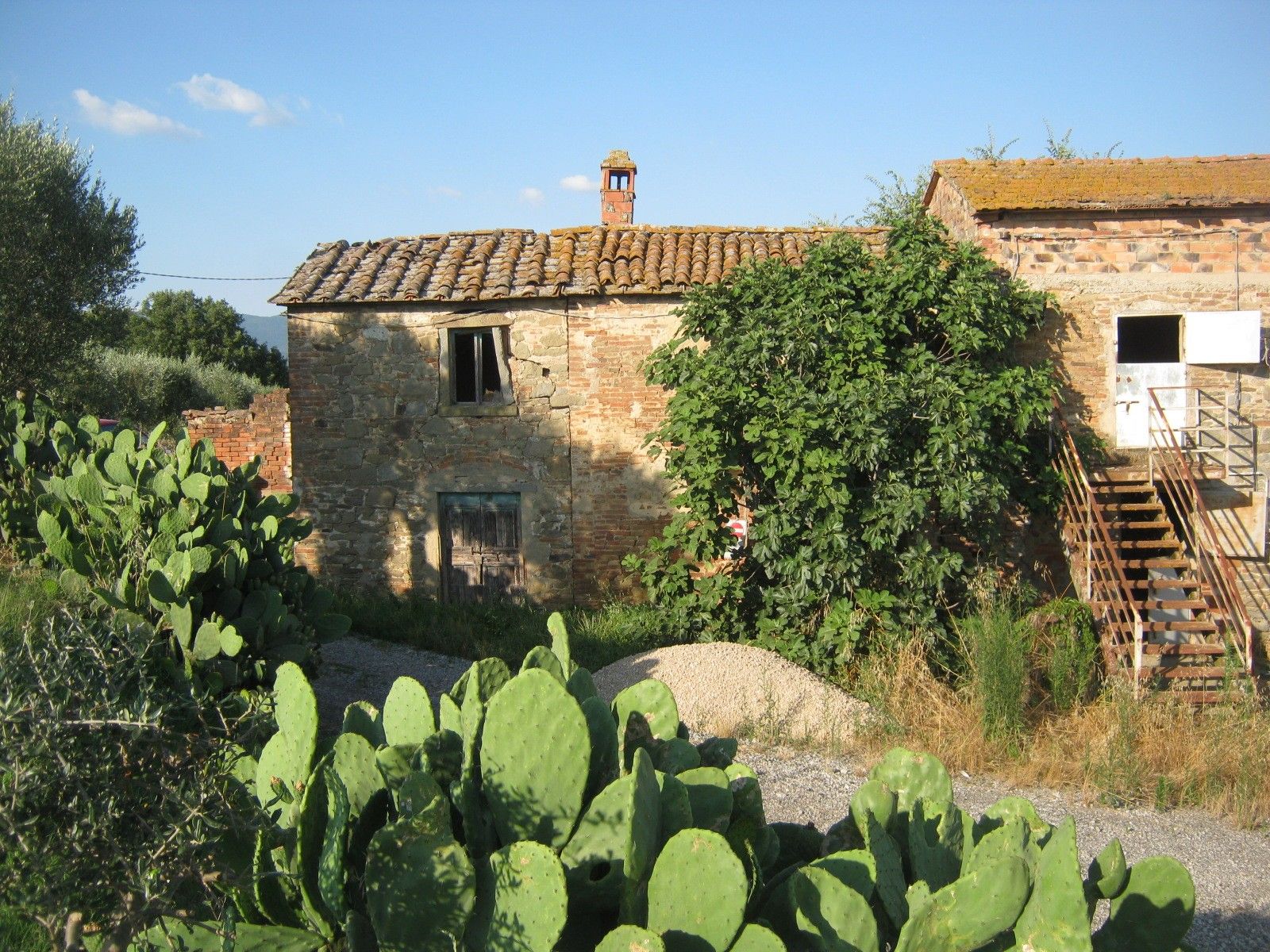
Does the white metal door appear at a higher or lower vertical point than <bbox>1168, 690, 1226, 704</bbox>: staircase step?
higher

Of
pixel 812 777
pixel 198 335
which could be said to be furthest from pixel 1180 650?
pixel 198 335

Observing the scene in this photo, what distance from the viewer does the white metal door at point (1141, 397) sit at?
1162 cm

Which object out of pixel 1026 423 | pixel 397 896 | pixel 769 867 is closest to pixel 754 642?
pixel 1026 423

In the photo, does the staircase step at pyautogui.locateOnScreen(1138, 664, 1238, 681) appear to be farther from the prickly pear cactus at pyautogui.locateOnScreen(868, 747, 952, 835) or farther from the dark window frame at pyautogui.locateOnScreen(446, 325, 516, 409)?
the dark window frame at pyautogui.locateOnScreen(446, 325, 516, 409)

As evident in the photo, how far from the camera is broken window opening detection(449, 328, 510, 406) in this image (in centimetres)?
1252

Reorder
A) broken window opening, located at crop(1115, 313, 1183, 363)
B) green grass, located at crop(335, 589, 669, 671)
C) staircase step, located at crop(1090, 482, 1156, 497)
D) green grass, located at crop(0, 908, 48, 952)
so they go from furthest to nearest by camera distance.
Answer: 1. broken window opening, located at crop(1115, 313, 1183, 363)
2. staircase step, located at crop(1090, 482, 1156, 497)
3. green grass, located at crop(335, 589, 669, 671)
4. green grass, located at crop(0, 908, 48, 952)

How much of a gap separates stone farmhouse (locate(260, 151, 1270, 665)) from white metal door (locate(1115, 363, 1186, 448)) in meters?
0.02

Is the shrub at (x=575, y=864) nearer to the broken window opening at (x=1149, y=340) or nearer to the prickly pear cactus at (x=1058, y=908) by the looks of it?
the prickly pear cactus at (x=1058, y=908)

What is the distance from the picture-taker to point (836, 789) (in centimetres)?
709

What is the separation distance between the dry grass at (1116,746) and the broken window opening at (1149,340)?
226 inches

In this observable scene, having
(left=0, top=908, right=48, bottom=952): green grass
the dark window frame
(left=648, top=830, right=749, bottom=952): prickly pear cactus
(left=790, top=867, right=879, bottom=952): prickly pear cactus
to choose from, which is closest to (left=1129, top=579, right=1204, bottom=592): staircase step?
the dark window frame

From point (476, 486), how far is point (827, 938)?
1007 centimetres

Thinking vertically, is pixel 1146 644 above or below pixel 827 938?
below

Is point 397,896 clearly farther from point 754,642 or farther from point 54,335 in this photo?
point 54,335
